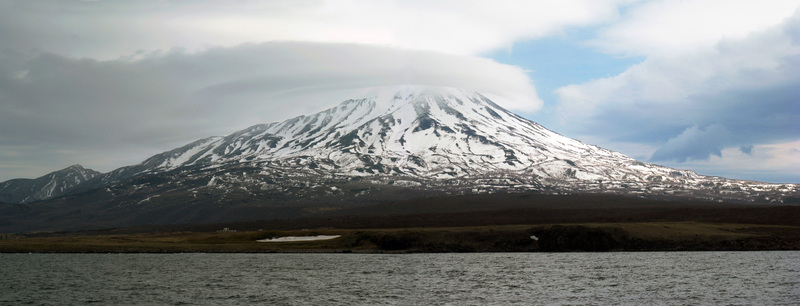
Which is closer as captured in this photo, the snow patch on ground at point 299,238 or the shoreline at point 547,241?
the shoreline at point 547,241

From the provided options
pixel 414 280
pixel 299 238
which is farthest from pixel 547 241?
pixel 414 280

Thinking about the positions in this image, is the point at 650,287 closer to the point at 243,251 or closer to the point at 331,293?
the point at 331,293

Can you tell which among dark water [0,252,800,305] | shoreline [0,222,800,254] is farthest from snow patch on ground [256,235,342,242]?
dark water [0,252,800,305]

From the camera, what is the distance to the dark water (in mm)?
68125

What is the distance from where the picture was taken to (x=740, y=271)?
89875mm

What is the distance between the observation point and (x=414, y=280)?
8488 cm

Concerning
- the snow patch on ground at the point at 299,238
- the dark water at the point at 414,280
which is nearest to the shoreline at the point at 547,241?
the snow patch on ground at the point at 299,238

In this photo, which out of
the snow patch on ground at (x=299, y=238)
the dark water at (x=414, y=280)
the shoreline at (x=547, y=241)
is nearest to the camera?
the dark water at (x=414, y=280)

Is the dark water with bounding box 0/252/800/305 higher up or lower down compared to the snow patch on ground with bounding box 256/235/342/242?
lower down

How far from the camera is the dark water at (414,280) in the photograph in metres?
68.1

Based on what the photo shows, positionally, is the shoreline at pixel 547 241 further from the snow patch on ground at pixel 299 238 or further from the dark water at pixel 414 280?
the dark water at pixel 414 280

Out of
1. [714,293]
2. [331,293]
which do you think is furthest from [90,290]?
[714,293]

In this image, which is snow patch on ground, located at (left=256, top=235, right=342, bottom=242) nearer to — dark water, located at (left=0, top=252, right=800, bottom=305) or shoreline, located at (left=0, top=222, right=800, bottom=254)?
shoreline, located at (left=0, top=222, right=800, bottom=254)

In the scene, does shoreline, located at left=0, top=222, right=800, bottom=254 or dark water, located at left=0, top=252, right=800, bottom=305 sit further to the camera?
shoreline, located at left=0, top=222, right=800, bottom=254
